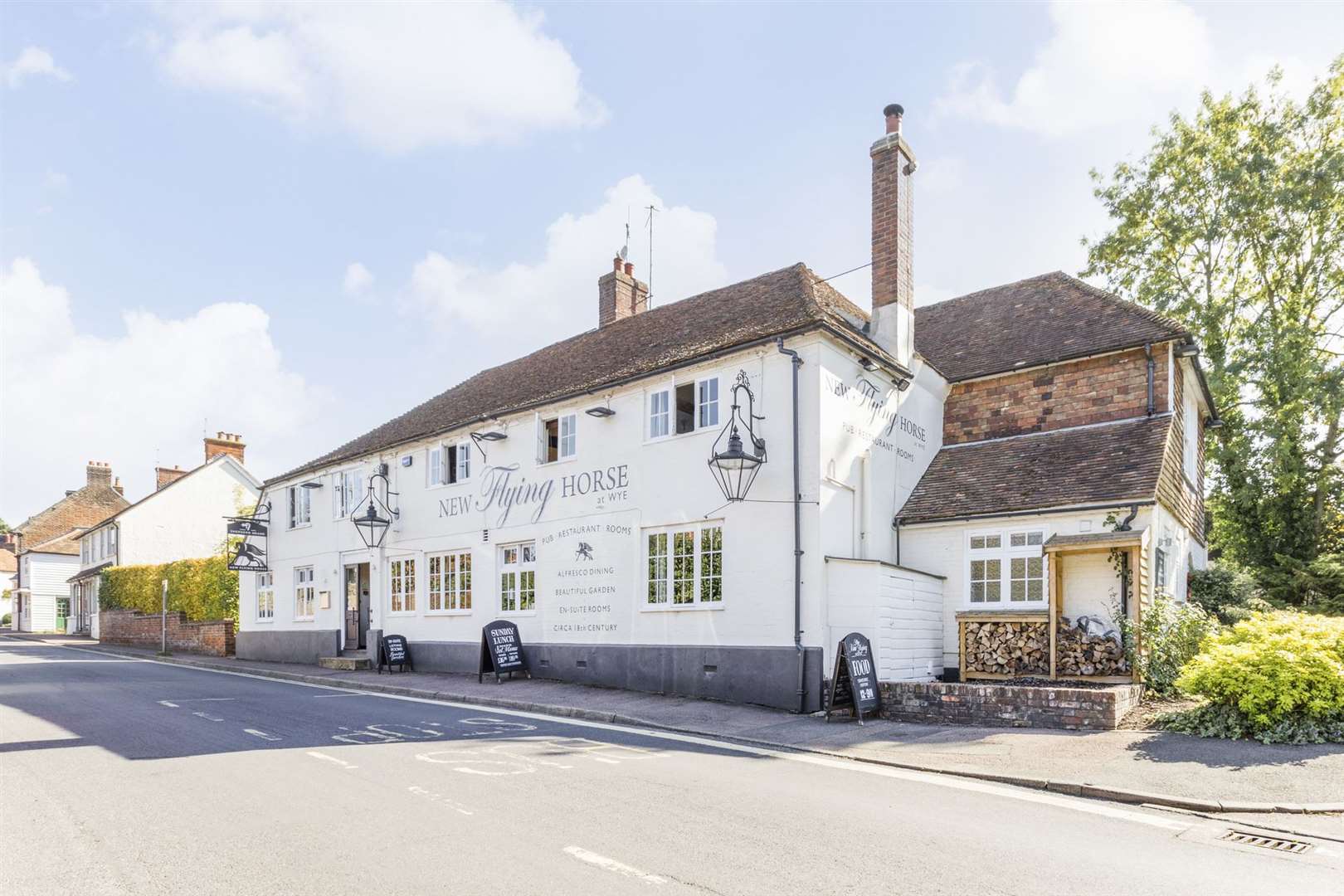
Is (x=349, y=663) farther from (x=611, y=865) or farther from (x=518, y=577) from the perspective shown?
(x=611, y=865)

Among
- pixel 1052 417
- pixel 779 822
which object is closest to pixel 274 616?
pixel 1052 417

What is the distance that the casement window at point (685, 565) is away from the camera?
50.8 ft

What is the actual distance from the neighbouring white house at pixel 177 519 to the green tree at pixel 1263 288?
40100mm

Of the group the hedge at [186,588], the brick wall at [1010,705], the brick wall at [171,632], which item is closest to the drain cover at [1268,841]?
the brick wall at [1010,705]

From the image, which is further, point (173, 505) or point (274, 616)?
point (173, 505)

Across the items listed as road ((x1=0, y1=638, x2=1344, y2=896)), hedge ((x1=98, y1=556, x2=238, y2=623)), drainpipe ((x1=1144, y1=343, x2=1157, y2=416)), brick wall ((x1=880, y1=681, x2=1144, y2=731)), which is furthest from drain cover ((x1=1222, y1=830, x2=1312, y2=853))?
hedge ((x1=98, y1=556, x2=238, y2=623))

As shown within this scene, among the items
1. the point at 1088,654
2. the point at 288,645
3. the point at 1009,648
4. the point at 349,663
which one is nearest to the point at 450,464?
the point at 349,663

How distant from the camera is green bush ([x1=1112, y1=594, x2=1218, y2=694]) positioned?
13312 mm

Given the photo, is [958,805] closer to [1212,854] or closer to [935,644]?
[1212,854]

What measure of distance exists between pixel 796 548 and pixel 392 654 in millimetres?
11551

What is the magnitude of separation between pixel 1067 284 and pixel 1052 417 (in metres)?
4.15

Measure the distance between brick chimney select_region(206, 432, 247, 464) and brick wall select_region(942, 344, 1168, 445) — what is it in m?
41.3

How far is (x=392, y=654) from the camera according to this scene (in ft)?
69.5

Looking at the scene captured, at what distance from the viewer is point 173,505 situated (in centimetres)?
4606
